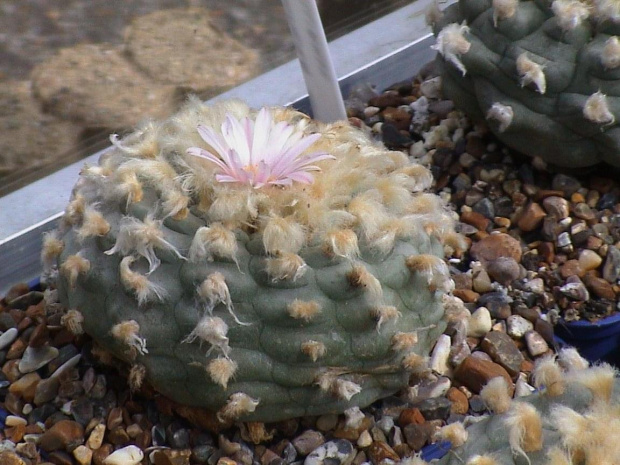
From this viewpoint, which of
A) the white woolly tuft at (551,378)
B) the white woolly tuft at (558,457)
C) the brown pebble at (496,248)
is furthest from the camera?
the brown pebble at (496,248)

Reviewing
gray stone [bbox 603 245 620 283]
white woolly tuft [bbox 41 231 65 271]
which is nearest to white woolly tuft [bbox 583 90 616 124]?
gray stone [bbox 603 245 620 283]

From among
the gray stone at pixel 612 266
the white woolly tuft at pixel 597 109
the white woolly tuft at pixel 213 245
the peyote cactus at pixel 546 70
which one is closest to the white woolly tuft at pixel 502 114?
the peyote cactus at pixel 546 70

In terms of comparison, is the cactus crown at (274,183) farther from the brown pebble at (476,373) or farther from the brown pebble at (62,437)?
the brown pebble at (62,437)

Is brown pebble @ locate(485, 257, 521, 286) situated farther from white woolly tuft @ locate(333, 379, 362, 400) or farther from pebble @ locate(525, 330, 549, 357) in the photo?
white woolly tuft @ locate(333, 379, 362, 400)

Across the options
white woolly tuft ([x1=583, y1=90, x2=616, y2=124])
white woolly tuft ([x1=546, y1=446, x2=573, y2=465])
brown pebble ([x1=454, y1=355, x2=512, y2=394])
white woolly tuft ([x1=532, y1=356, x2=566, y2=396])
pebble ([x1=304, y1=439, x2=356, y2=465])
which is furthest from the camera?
white woolly tuft ([x1=583, y1=90, x2=616, y2=124])

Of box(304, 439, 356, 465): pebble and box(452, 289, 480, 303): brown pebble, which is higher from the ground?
box(304, 439, 356, 465): pebble

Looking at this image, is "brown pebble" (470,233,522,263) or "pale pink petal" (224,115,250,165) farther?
"brown pebble" (470,233,522,263)

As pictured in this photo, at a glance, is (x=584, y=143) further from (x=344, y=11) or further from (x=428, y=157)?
(x=344, y=11)
